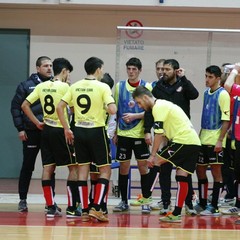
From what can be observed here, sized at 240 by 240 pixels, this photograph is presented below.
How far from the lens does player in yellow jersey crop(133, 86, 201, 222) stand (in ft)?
25.3

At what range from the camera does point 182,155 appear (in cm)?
780

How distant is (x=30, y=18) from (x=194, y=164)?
5516 millimetres

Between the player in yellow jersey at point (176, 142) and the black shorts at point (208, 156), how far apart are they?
0.57m

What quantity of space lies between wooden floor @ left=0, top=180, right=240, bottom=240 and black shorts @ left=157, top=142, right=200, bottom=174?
675 mm

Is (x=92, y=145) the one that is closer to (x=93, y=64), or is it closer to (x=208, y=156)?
(x=93, y=64)

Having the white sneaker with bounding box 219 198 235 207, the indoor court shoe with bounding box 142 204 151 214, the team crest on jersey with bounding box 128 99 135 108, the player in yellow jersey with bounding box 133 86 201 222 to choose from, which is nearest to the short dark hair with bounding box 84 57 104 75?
the player in yellow jersey with bounding box 133 86 201 222

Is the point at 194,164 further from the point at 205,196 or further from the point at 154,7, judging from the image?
the point at 154,7

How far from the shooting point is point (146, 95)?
303 inches

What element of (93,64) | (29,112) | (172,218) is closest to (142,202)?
Result: (172,218)

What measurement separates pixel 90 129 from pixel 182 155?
1.12m

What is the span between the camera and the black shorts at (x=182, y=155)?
7801mm

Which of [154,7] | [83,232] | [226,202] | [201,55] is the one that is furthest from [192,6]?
[83,232]

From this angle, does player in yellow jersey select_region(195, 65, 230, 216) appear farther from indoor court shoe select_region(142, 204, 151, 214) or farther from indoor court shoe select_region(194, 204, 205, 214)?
indoor court shoe select_region(142, 204, 151, 214)

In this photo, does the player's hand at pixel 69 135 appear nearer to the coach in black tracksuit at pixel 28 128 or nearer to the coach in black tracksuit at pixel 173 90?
the coach in black tracksuit at pixel 28 128
